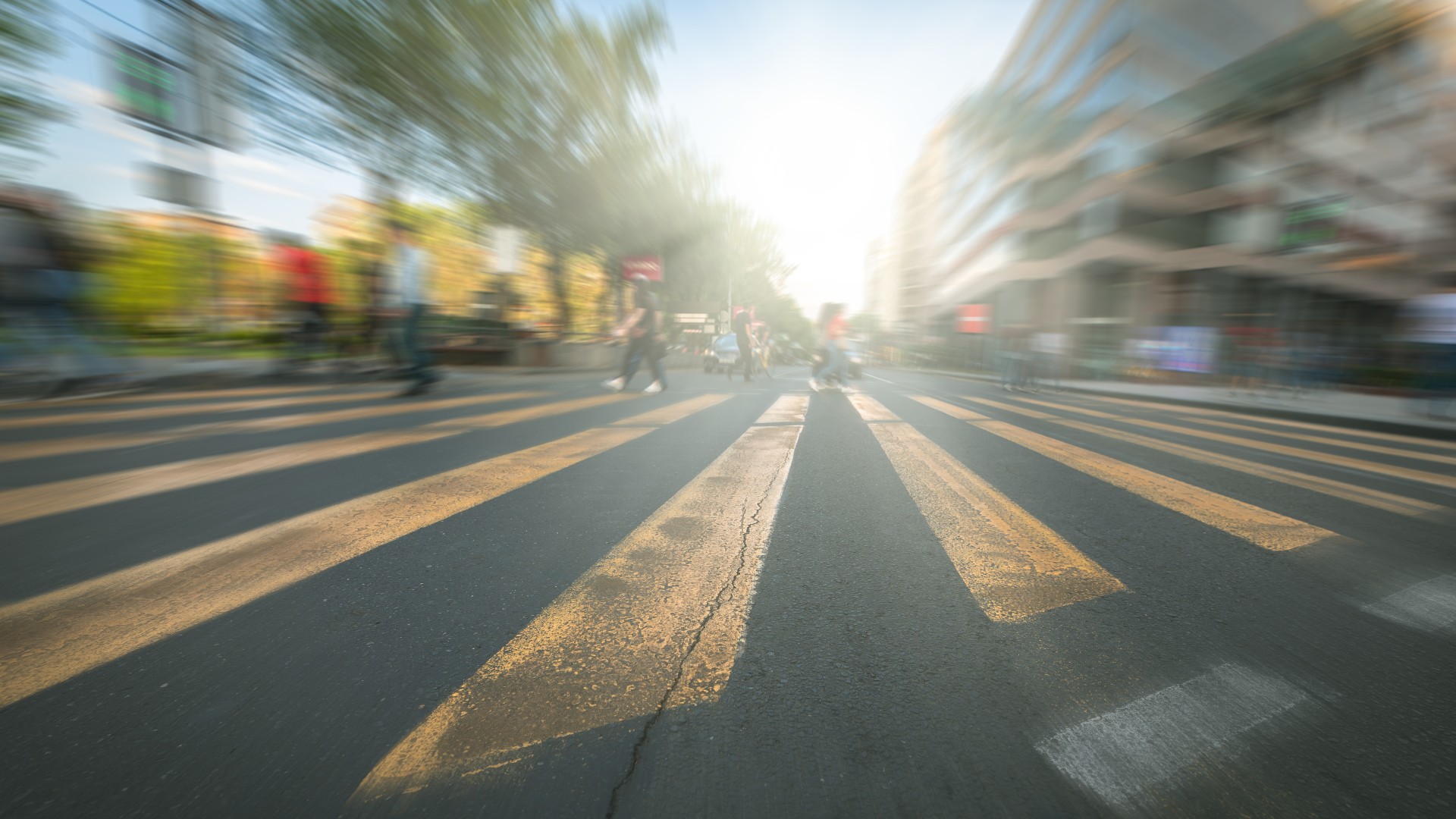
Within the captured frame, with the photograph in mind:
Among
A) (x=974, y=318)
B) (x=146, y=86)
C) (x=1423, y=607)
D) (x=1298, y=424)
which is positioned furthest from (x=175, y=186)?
(x=974, y=318)

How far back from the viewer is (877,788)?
1.15m

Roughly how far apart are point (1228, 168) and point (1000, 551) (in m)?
30.7

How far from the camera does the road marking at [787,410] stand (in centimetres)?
656

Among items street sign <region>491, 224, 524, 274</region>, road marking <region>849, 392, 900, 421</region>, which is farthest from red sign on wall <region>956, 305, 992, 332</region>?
road marking <region>849, 392, 900, 421</region>

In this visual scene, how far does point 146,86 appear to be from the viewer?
788cm

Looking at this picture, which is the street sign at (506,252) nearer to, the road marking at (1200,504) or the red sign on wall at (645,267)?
the red sign on wall at (645,267)

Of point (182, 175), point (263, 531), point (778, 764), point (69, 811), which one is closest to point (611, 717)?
point (778, 764)

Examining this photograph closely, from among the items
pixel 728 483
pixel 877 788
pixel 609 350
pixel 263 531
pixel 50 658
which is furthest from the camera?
pixel 609 350

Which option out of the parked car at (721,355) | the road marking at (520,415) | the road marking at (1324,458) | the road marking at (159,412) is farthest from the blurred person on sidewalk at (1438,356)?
the road marking at (159,412)

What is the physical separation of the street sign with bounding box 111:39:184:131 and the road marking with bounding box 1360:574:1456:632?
12.0m

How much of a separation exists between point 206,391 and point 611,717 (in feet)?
30.8

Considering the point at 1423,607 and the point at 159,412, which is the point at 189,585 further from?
the point at 159,412

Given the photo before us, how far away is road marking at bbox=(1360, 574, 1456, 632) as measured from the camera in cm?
190

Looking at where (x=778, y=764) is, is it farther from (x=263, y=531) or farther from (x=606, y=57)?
(x=606, y=57)
